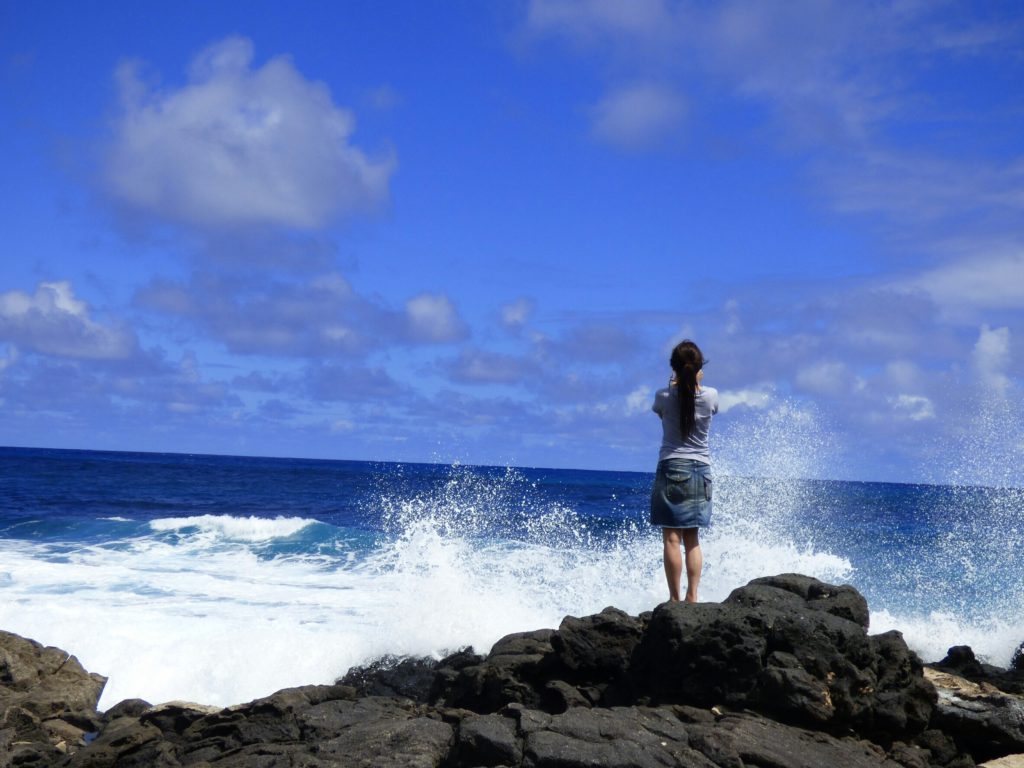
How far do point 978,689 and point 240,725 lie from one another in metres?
4.62

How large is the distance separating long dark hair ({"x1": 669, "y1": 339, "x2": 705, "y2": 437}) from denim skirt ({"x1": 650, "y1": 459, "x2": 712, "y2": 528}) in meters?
0.29

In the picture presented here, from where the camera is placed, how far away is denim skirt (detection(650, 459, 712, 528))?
21.4 feet

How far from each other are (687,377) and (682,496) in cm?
83

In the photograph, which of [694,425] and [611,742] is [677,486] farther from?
[611,742]

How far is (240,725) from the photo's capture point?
17.8 feet

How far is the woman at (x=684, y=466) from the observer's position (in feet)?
21.4

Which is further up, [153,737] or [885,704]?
[885,704]

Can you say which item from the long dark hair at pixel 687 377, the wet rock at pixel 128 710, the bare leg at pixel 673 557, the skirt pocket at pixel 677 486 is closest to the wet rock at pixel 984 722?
the bare leg at pixel 673 557

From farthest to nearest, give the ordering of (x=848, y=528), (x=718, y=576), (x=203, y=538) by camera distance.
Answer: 1. (x=848, y=528)
2. (x=203, y=538)
3. (x=718, y=576)

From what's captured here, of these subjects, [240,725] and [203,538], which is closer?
[240,725]

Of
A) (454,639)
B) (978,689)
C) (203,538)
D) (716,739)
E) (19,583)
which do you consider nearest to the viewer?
(716,739)

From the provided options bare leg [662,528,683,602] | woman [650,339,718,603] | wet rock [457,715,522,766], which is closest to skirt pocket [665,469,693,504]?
woman [650,339,718,603]

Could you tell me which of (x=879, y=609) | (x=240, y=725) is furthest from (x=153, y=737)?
(x=879, y=609)

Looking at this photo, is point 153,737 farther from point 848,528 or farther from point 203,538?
point 848,528
